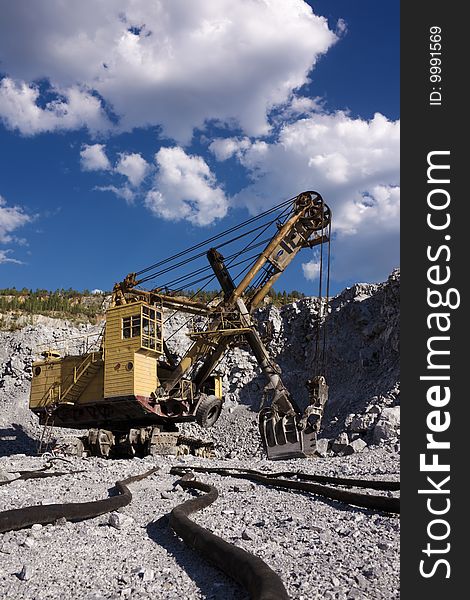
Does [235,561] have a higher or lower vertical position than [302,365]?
lower

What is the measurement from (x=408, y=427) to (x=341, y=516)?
2092 mm

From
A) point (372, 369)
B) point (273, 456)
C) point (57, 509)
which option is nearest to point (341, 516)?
point (57, 509)

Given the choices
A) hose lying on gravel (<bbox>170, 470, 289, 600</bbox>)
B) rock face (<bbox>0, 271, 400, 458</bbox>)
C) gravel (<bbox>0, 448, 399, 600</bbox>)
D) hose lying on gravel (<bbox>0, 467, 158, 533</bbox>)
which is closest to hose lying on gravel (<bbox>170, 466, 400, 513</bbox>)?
gravel (<bbox>0, 448, 399, 600</bbox>)

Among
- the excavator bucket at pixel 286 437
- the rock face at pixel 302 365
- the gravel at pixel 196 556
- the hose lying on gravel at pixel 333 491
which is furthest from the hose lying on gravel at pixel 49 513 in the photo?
the rock face at pixel 302 365

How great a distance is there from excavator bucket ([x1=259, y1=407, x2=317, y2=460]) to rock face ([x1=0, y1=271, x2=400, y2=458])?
236 cm

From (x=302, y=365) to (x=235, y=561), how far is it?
87.3ft

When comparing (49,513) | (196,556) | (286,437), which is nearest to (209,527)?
(196,556)

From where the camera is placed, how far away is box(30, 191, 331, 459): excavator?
621 inches

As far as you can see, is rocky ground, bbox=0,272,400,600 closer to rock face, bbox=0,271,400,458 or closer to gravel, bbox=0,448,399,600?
gravel, bbox=0,448,399,600

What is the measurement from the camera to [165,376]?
19.2 meters

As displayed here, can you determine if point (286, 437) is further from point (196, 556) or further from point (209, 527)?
point (196, 556)

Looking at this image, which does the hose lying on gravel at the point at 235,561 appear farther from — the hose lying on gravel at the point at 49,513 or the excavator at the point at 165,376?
the excavator at the point at 165,376

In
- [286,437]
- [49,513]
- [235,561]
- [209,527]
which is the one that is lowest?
[286,437]

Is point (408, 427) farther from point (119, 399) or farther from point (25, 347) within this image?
point (25, 347)
